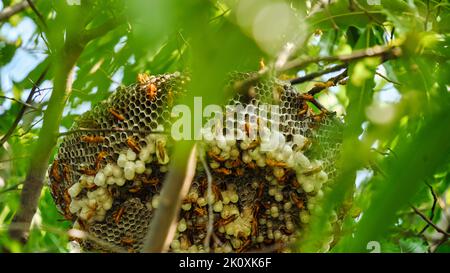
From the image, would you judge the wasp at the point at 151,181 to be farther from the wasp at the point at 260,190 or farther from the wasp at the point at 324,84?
the wasp at the point at 324,84

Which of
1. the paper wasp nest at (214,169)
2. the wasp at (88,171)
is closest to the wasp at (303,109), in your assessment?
the paper wasp nest at (214,169)

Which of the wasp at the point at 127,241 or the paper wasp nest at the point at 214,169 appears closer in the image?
the paper wasp nest at the point at 214,169

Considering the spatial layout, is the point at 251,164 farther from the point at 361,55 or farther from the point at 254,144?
the point at 361,55

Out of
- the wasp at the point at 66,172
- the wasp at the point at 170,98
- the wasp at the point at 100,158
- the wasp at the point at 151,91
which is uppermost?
the wasp at the point at 151,91

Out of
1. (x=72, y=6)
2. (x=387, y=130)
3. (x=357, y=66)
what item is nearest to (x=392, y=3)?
(x=357, y=66)

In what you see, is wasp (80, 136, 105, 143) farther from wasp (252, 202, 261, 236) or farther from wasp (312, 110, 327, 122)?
wasp (312, 110, 327, 122)

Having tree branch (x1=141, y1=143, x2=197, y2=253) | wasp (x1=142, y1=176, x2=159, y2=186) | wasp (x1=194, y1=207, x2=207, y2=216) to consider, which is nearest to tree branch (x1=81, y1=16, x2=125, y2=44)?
wasp (x1=142, y1=176, x2=159, y2=186)
